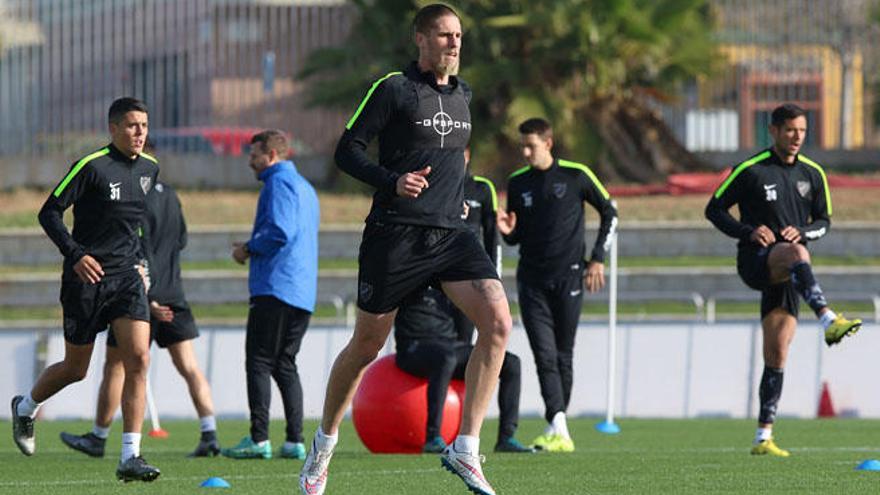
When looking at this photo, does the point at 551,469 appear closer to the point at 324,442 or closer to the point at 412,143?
the point at 324,442

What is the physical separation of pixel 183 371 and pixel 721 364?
6404 millimetres

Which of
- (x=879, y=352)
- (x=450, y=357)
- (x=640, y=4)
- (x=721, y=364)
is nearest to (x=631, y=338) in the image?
(x=721, y=364)

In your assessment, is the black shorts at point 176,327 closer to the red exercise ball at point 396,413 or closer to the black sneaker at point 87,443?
the black sneaker at point 87,443

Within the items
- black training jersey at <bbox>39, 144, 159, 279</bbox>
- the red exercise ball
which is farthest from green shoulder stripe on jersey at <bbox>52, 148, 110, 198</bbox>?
the red exercise ball

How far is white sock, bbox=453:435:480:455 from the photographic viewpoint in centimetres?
896

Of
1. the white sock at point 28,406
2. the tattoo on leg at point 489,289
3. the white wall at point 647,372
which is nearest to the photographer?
the tattoo on leg at point 489,289

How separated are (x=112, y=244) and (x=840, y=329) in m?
4.01

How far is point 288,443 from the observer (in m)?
12.8

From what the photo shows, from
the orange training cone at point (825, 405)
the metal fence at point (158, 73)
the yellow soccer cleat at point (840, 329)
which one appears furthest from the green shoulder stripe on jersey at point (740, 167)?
the metal fence at point (158, 73)

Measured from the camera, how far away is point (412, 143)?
9.27 metres

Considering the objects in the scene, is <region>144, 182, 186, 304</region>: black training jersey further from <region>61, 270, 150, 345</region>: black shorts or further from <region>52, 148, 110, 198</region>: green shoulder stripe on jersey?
<region>52, 148, 110, 198</region>: green shoulder stripe on jersey

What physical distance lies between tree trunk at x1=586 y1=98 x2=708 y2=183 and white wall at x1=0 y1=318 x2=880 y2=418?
9.53 meters

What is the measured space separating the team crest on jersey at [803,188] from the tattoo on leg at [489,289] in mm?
3793

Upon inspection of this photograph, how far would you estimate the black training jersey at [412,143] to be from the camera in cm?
917
